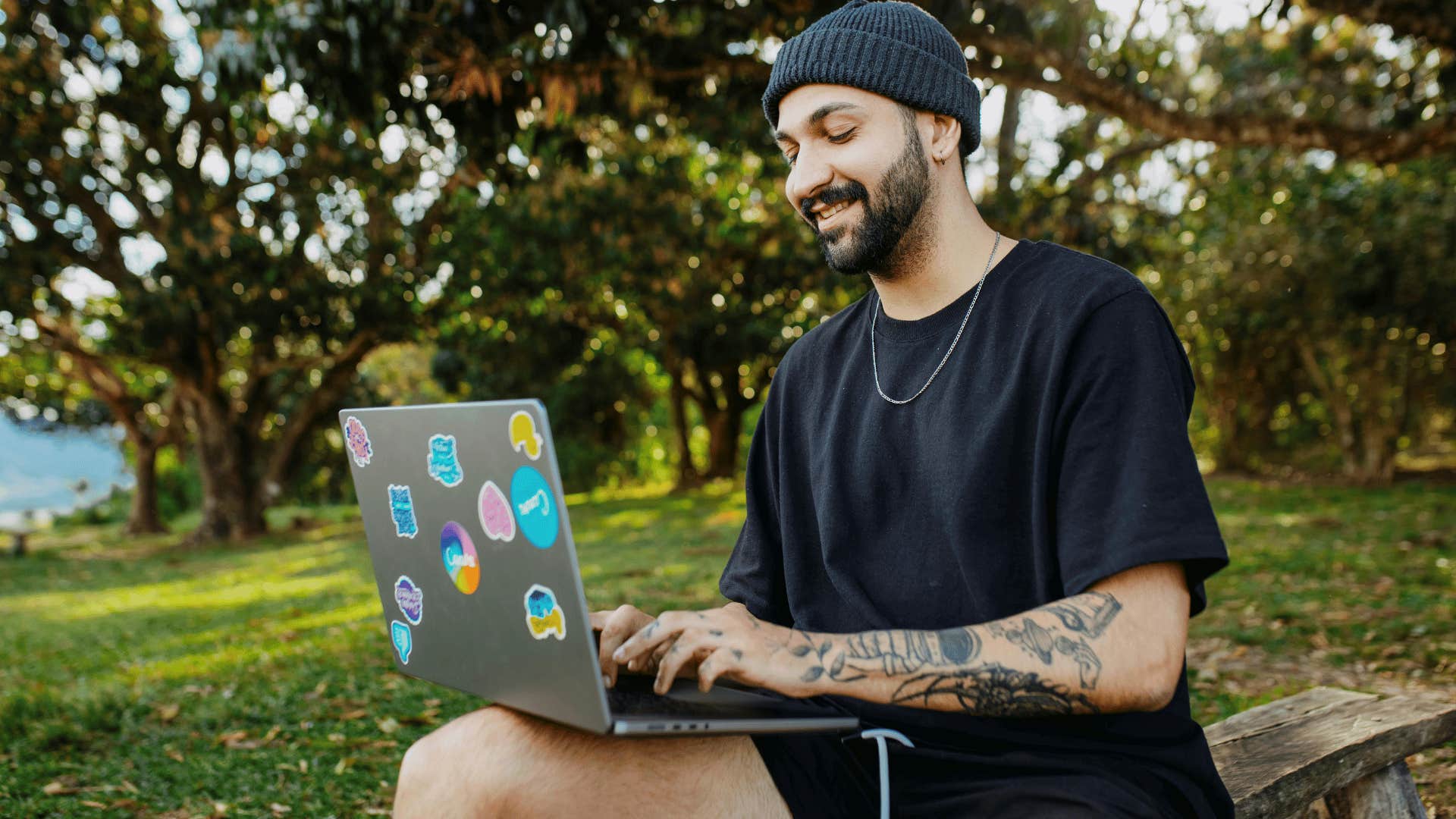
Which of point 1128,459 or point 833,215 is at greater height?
point 833,215

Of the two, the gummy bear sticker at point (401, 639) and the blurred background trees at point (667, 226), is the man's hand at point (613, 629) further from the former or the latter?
the blurred background trees at point (667, 226)

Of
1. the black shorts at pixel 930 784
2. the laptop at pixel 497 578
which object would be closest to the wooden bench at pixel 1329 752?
the black shorts at pixel 930 784

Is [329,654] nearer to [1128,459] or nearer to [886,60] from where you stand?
[886,60]

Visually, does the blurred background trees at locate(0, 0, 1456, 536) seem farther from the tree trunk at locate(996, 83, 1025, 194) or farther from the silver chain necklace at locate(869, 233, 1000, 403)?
the silver chain necklace at locate(869, 233, 1000, 403)

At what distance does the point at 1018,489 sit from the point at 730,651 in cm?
54

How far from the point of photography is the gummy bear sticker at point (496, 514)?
129cm

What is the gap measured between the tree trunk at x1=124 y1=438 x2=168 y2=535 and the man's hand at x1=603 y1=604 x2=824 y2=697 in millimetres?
19415

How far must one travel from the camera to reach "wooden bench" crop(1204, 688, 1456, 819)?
201 cm

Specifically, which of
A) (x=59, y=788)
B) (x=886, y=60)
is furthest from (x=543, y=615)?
(x=59, y=788)

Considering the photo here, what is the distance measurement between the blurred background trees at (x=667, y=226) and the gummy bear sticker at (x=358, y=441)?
3.56 meters

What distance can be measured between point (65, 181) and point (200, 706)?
439 inches

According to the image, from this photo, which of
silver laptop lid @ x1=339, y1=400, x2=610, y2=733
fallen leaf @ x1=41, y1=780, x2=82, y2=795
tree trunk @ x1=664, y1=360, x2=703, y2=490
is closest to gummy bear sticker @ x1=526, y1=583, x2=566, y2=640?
silver laptop lid @ x1=339, y1=400, x2=610, y2=733

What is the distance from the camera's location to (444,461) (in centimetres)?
141

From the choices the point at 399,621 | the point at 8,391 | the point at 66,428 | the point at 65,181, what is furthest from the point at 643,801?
the point at 66,428
